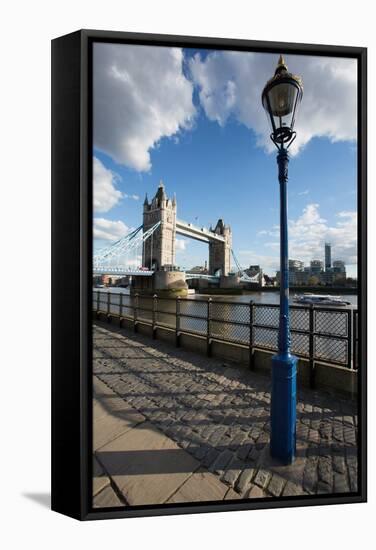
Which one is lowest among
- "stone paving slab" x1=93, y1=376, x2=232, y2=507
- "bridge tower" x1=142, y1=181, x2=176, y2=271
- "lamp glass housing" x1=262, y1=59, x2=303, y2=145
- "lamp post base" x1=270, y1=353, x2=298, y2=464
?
"stone paving slab" x1=93, y1=376, x2=232, y2=507

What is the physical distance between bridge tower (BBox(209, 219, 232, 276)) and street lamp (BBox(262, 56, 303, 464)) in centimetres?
2690

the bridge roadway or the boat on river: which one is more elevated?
the bridge roadway

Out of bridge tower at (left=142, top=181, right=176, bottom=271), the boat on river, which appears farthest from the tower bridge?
the boat on river

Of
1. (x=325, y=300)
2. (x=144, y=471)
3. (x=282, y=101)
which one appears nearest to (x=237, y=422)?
(x=144, y=471)

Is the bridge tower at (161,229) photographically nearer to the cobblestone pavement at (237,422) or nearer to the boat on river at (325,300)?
the boat on river at (325,300)

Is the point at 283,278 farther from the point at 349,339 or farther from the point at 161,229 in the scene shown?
the point at 161,229

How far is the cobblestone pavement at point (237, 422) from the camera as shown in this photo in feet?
6.28

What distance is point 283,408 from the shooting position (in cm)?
202

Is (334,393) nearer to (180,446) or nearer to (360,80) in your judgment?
(180,446)

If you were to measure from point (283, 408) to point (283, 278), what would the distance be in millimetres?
970

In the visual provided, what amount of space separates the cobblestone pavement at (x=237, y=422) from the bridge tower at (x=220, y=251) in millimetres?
25418

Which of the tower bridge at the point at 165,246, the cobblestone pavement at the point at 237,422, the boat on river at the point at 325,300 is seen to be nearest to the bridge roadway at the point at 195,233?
the tower bridge at the point at 165,246

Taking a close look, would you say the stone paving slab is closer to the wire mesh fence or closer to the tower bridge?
the wire mesh fence

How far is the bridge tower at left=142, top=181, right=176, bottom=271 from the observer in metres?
21.4
